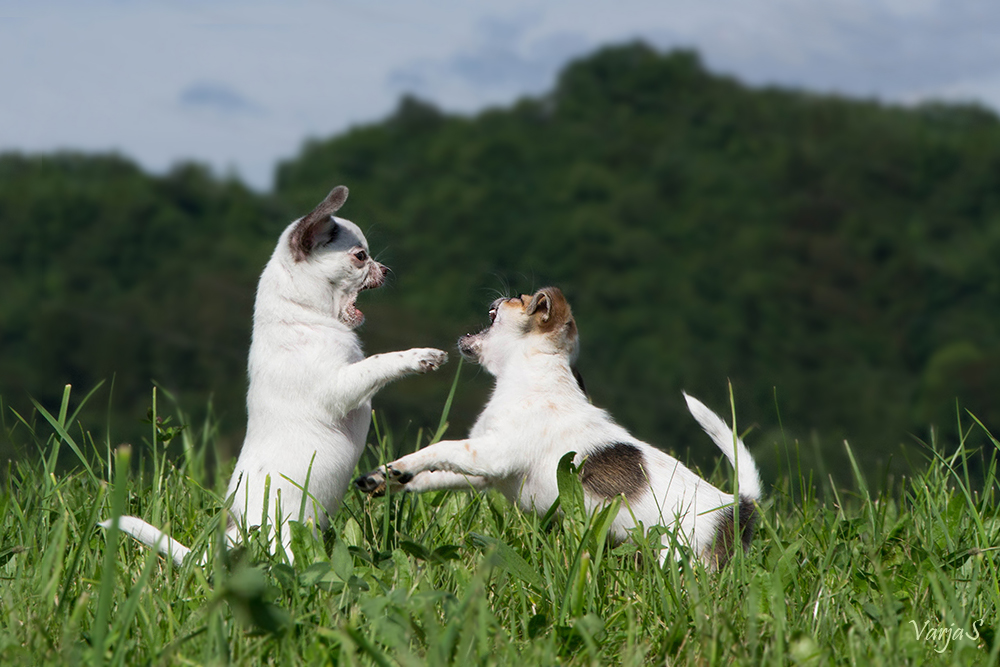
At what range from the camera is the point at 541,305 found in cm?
427

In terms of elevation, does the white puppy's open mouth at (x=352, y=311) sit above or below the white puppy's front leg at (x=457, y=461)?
above

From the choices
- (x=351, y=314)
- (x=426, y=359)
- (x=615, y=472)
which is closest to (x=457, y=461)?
(x=426, y=359)

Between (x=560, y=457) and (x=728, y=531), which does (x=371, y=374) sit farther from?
(x=728, y=531)

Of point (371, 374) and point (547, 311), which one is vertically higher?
point (547, 311)

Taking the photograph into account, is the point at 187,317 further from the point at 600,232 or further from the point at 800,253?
the point at 800,253

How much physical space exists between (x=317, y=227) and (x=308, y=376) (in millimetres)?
759

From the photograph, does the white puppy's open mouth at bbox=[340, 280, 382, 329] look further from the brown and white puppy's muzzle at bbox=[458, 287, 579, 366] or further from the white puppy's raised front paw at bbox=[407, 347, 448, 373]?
the brown and white puppy's muzzle at bbox=[458, 287, 579, 366]

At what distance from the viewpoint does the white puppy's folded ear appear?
424 cm

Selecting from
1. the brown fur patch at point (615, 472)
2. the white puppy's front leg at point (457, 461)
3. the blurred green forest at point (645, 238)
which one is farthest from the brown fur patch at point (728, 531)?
the blurred green forest at point (645, 238)

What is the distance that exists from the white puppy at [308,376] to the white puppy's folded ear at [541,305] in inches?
28.1

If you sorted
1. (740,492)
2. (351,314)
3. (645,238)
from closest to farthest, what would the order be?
(740,492) < (351,314) < (645,238)

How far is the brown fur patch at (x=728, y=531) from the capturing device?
3.46 metres

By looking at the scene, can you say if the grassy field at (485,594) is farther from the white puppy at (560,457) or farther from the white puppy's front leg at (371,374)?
the white puppy's front leg at (371,374)

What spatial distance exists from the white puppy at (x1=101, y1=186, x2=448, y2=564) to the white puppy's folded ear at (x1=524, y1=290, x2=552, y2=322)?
2.35 ft
